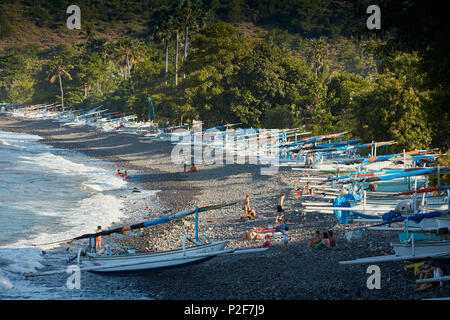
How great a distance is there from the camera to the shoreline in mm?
13812

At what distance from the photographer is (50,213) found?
91.1 ft

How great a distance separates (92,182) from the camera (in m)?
37.1

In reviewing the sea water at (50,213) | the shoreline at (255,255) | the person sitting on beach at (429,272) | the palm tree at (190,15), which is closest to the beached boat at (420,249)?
the person sitting on beach at (429,272)

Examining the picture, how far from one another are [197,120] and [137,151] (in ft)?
29.5

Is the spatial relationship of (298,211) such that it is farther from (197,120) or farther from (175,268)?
(197,120)

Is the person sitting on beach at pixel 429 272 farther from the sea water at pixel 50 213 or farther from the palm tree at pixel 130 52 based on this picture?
the palm tree at pixel 130 52

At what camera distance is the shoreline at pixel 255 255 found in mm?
13812

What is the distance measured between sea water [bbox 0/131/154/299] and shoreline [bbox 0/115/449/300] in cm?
244

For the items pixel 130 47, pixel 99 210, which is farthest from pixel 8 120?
pixel 99 210

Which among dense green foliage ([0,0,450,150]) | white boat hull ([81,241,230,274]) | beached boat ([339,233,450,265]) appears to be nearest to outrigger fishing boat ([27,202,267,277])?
white boat hull ([81,241,230,274])

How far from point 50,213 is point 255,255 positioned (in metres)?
15.2

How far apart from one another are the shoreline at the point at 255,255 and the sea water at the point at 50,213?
2.44 m

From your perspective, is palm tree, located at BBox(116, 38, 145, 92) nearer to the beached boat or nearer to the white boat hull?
the white boat hull

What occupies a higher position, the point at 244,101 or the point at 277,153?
the point at 244,101
